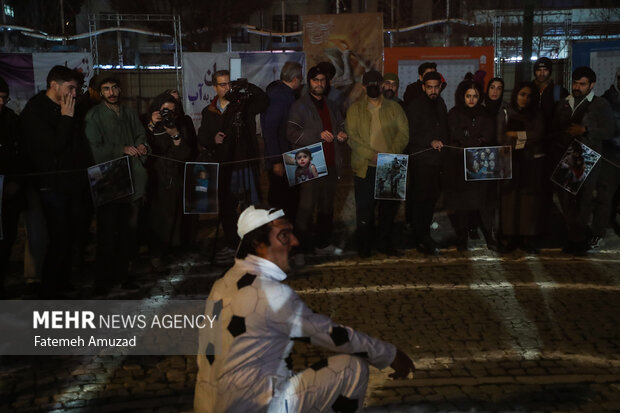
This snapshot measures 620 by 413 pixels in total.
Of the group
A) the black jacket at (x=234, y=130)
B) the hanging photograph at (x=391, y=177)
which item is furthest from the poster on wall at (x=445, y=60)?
the black jacket at (x=234, y=130)

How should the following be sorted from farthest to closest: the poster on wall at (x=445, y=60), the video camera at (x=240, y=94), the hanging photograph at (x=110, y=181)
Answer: the poster on wall at (x=445, y=60), the video camera at (x=240, y=94), the hanging photograph at (x=110, y=181)

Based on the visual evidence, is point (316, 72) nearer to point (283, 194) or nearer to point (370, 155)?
point (370, 155)

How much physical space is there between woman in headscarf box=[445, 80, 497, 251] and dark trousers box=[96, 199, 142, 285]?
3.96 m

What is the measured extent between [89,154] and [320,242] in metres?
3.21

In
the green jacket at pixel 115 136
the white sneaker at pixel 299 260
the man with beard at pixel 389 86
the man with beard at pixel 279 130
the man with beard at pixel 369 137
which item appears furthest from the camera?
the man with beard at pixel 389 86

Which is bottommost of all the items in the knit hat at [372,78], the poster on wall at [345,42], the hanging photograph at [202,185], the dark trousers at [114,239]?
the dark trousers at [114,239]

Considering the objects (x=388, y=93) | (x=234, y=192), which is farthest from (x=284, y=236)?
(x=388, y=93)

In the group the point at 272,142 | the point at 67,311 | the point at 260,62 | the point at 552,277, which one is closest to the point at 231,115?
the point at 272,142

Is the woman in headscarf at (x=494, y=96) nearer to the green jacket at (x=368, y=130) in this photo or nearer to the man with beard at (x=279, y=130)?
the green jacket at (x=368, y=130)

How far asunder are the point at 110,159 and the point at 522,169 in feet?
16.6

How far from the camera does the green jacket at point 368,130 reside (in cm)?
967

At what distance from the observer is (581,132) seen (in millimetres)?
9680

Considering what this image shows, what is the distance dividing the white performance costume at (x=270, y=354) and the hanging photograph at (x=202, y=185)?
519cm

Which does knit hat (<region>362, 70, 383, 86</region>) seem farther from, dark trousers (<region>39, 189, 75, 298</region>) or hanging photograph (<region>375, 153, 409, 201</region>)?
dark trousers (<region>39, 189, 75, 298</region>)
